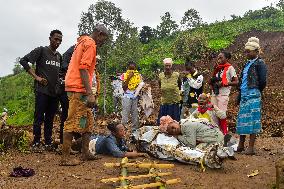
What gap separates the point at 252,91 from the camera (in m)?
6.15

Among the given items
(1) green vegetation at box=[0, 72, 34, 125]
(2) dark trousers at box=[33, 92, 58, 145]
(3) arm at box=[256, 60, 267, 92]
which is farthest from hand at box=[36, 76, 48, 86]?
(1) green vegetation at box=[0, 72, 34, 125]

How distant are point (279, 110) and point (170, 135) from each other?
784 cm

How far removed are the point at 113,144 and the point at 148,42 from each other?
28.3 meters

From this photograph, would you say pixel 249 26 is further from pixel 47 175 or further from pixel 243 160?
pixel 47 175

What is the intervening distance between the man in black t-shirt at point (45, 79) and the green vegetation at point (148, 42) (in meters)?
6.85

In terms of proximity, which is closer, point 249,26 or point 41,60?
point 41,60

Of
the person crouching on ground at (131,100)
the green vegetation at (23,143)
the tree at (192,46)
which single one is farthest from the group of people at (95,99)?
the tree at (192,46)

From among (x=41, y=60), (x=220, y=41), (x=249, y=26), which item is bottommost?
(x=41, y=60)

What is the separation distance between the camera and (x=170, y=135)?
5.78 metres

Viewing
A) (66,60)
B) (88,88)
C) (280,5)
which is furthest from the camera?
(280,5)

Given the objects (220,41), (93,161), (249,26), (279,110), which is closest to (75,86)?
(93,161)

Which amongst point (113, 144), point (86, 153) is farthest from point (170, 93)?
point (86, 153)

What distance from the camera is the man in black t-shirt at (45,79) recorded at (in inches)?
234

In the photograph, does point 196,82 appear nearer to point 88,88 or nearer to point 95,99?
point 95,99
